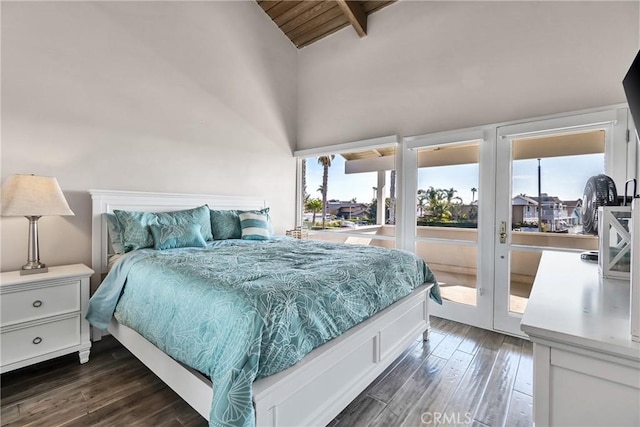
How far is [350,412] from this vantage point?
5.69 feet

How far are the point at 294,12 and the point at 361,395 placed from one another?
458cm

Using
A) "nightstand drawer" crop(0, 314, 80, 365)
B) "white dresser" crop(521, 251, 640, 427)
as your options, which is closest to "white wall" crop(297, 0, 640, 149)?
"white dresser" crop(521, 251, 640, 427)

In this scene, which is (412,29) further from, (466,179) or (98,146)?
(98,146)

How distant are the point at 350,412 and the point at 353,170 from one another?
3.01 m

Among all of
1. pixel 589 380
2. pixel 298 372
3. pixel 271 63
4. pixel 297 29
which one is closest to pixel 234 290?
pixel 298 372

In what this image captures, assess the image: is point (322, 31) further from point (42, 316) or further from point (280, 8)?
point (42, 316)

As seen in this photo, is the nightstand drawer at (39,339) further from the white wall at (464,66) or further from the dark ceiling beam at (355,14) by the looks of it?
the dark ceiling beam at (355,14)

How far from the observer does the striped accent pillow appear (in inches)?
126

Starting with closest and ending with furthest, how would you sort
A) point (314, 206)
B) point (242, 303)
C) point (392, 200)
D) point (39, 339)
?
point (242, 303)
point (39, 339)
point (392, 200)
point (314, 206)

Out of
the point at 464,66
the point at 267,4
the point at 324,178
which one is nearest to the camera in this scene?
the point at 464,66

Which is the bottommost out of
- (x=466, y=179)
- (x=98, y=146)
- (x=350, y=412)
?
(x=350, y=412)

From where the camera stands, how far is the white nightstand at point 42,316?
190 cm

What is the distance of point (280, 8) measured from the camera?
158 inches

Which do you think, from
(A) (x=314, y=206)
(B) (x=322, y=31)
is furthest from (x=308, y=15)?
(A) (x=314, y=206)
